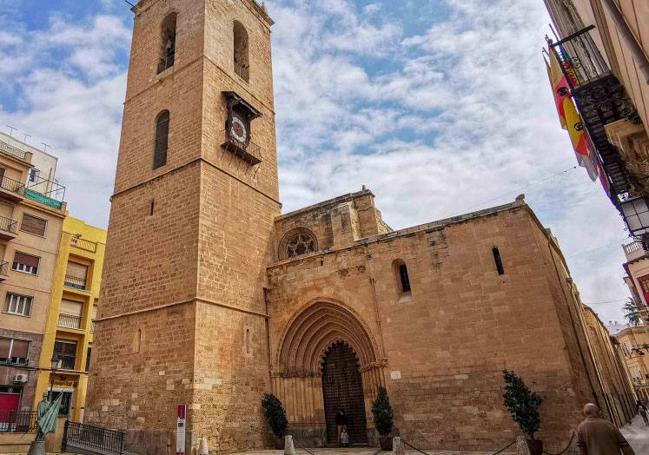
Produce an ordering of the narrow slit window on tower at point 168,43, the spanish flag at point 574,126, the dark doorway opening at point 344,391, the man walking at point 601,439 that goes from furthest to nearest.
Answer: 1. the narrow slit window on tower at point 168,43
2. the dark doorway opening at point 344,391
3. the spanish flag at point 574,126
4. the man walking at point 601,439

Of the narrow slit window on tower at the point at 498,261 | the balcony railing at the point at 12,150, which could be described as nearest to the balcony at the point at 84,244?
the balcony railing at the point at 12,150

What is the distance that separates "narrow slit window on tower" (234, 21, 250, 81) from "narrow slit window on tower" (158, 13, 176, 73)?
233cm

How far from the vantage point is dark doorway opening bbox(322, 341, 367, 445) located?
39.4 ft

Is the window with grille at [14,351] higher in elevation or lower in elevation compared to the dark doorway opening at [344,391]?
higher

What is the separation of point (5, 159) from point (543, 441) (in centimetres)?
2172

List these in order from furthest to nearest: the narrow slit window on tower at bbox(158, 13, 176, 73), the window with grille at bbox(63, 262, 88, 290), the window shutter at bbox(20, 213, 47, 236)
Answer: the window with grille at bbox(63, 262, 88, 290), the window shutter at bbox(20, 213, 47, 236), the narrow slit window on tower at bbox(158, 13, 176, 73)

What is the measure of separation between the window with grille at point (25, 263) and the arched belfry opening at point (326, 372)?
40.1 ft

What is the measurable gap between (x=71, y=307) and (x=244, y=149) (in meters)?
13.6

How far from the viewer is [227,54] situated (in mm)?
15594

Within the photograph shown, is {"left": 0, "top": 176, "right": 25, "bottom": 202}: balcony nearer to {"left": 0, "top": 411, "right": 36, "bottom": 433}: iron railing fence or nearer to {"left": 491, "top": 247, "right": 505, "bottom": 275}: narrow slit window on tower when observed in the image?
{"left": 0, "top": 411, "right": 36, "bottom": 433}: iron railing fence

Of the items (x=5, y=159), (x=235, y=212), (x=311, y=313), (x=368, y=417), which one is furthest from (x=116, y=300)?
(x=5, y=159)

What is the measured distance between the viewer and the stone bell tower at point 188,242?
34.6ft

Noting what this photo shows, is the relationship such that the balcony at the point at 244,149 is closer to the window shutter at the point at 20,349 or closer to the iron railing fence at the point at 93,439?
the iron railing fence at the point at 93,439

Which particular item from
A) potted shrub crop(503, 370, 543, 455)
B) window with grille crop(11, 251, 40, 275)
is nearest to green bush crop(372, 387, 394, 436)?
potted shrub crop(503, 370, 543, 455)
